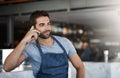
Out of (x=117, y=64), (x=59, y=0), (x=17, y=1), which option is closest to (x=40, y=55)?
(x=117, y=64)

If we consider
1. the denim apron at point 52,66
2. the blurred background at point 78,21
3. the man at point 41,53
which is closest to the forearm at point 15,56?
the man at point 41,53

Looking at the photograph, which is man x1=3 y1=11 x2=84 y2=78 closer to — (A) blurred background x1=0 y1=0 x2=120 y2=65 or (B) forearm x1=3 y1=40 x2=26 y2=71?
(B) forearm x1=3 y1=40 x2=26 y2=71

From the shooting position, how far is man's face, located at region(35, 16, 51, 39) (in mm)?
1673

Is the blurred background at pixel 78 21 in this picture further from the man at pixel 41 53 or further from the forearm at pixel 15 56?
the forearm at pixel 15 56

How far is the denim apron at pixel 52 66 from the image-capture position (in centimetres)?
168

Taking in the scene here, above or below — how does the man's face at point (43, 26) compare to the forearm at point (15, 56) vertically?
above

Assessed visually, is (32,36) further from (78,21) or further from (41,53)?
(78,21)

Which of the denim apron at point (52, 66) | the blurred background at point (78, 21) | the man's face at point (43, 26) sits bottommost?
the denim apron at point (52, 66)

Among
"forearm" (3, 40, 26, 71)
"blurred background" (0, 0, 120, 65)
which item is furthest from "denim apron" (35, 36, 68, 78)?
"blurred background" (0, 0, 120, 65)

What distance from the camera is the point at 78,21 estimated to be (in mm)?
7344

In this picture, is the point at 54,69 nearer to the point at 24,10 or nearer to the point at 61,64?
the point at 61,64

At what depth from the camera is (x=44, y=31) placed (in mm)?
1673

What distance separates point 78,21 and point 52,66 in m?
5.72

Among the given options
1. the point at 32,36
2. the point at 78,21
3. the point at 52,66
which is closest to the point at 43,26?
the point at 32,36
